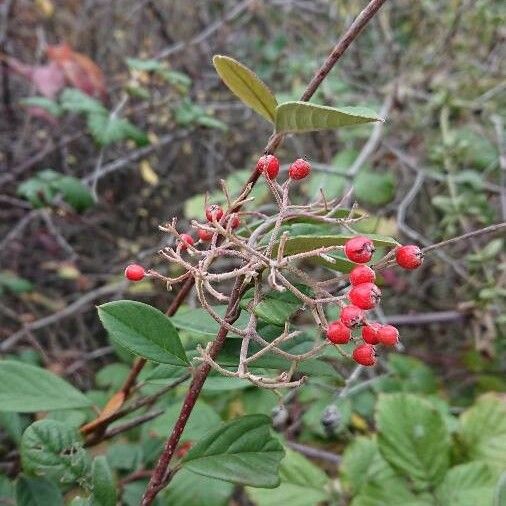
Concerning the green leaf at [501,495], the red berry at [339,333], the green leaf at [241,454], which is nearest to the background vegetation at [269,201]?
the green leaf at [501,495]

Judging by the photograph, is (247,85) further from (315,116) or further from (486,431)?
(486,431)

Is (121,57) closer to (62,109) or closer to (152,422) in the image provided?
(62,109)

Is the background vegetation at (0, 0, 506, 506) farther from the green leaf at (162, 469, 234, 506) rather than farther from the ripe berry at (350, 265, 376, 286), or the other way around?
the ripe berry at (350, 265, 376, 286)

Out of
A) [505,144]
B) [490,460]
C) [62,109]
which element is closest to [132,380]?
[490,460]

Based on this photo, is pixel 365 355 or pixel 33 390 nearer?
pixel 365 355

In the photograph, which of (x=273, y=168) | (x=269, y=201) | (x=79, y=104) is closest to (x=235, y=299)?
(x=273, y=168)

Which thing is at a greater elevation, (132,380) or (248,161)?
(248,161)

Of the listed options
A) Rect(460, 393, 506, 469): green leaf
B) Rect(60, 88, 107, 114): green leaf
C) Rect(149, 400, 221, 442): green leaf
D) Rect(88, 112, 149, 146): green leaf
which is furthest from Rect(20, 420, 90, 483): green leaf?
Rect(60, 88, 107, 114): green leaf
